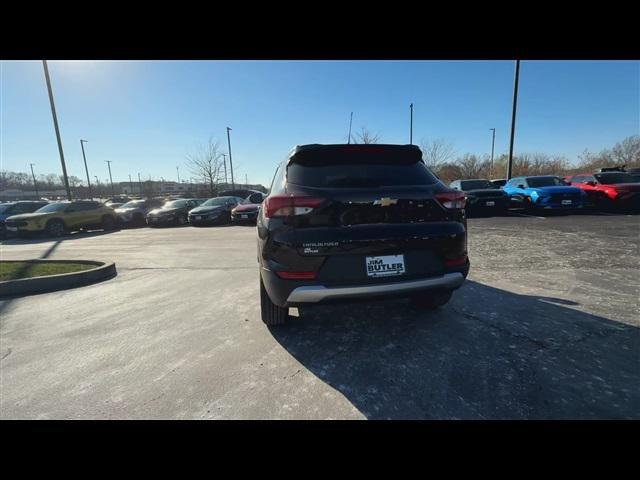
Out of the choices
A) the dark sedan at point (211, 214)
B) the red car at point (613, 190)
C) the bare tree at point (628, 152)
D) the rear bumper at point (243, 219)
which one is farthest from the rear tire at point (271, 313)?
the bare tree at point (628, 152)

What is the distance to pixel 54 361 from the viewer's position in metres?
2.74

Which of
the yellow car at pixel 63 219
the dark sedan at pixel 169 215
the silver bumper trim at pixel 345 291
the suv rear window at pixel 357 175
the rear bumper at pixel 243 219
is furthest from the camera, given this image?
the dark sedan at pixel 169 215

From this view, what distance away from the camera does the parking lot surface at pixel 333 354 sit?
196 cm

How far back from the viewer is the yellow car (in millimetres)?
12336

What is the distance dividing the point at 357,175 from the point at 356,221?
0.55 meters

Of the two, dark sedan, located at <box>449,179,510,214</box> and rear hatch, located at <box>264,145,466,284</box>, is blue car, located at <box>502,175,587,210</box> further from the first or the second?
rear hatch, located at <box>264,145,466,284</box>

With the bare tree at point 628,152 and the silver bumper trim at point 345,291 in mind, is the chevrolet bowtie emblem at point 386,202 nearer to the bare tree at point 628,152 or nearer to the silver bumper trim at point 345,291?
the silver bumper trim at point 345,291

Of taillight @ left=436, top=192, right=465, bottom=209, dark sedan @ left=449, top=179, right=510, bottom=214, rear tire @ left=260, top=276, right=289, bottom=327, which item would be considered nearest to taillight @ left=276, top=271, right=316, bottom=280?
rear tire @ left=260, top=276, right=289, bottom=327

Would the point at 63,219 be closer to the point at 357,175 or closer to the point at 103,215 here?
the point at 103,215

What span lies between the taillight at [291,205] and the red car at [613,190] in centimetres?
1501

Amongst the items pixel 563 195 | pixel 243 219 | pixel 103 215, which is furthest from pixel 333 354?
pixel 103 215

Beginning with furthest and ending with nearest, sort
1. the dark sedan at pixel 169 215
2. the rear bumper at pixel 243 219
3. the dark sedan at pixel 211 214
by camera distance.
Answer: the dark sedan at pixel 169 215
the dark sedan at pixel 211 214
the rear bumper at pixel 243 219

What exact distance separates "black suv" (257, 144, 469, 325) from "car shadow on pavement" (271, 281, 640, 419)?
595 mm
